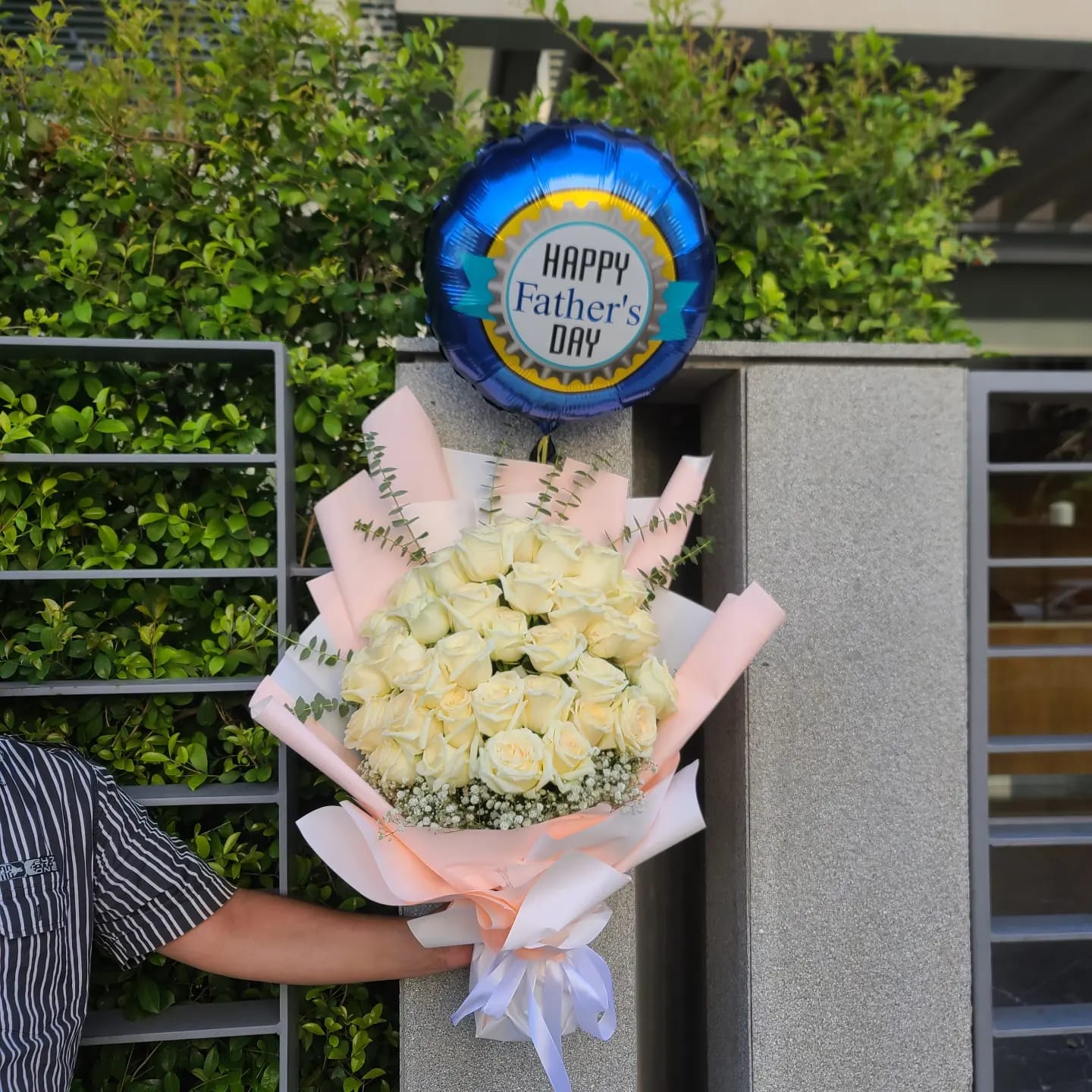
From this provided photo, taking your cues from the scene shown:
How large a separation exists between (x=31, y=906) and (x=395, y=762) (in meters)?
0.66

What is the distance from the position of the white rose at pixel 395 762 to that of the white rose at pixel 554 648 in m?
0.21

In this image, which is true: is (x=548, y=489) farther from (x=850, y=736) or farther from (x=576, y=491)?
(x=850, y=736)

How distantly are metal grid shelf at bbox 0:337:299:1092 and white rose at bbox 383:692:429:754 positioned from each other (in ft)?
1.73

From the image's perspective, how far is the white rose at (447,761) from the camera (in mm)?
1077

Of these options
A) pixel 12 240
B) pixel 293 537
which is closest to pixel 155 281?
pixel 12 240

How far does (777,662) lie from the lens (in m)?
1.56

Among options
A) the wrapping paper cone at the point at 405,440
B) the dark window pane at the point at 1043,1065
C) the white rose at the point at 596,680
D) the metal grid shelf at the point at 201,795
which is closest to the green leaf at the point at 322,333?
the wrapping paper cone at the point at 405,440

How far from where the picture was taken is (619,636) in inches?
46.1

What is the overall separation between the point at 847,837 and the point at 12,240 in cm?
217

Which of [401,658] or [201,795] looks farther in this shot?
[201,795]

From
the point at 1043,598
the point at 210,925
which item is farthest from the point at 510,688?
the point at 1043,598

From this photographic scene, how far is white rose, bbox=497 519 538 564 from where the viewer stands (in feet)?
3.97

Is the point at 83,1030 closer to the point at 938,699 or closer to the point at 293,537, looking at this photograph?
the point at 293,537

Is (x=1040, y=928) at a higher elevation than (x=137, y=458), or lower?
lower
